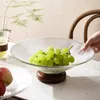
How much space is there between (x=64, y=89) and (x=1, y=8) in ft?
4.73

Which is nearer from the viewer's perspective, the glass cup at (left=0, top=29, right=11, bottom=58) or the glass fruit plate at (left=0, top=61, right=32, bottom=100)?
the glass fruit plate at (left=0, top=61, right=32, bottom=100)

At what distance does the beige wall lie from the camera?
6.18 ft

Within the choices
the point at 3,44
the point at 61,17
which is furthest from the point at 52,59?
the point at 61,17

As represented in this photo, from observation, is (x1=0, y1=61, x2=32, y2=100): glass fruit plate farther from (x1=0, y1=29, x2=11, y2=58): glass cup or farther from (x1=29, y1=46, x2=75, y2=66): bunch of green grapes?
(x1=0, y1=29, x2=11, y2=58): glass cup

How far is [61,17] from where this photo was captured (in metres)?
1.99

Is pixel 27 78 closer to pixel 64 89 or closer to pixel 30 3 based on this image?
pixel 64 89

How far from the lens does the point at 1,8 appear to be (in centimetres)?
225

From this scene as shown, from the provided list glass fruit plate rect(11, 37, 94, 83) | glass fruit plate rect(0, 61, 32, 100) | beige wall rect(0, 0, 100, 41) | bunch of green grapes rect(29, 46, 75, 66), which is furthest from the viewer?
beige wall rect(0, 0, 100, 41)

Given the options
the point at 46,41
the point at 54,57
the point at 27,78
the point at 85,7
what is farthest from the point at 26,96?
the point at 85,7

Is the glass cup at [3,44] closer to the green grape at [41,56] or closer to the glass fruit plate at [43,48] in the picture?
the glass fruit plate at [43,48]

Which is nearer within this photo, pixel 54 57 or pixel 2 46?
pixel 54 57

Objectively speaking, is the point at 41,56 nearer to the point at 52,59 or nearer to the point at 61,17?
the point at 52,59

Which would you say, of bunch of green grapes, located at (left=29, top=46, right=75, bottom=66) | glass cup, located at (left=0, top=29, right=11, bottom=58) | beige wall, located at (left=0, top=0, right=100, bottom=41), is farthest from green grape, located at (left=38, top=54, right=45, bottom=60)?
beige wall, located at (left=0, top=0, right=100, bottom=41)

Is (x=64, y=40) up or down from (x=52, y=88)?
up
